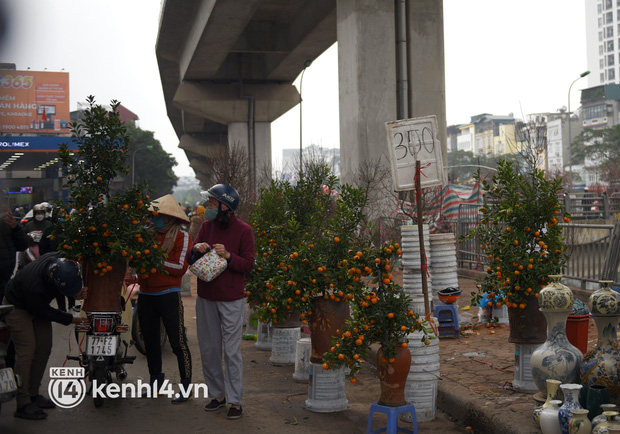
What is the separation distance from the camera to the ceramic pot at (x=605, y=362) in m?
5.27

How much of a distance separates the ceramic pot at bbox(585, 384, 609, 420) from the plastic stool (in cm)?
459

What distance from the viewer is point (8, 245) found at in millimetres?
8734

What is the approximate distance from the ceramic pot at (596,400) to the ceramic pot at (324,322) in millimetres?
2529

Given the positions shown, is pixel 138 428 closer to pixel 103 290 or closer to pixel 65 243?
pixel 103 290

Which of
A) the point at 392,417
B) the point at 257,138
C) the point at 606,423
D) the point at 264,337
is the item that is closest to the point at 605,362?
the point at 606,423

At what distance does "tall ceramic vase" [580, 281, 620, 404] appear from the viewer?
5.29 meters

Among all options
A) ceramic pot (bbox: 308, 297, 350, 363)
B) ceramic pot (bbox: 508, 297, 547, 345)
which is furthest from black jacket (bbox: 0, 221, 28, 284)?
ceramic pot (bbox: 508, 297, 547, 345)

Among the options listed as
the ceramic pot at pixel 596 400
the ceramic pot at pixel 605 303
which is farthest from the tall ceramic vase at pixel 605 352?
the ceramic pot at pixel 596 400

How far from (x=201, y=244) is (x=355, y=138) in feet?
40.5

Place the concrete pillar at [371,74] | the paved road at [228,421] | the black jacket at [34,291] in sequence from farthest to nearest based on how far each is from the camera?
the concrete pillar at [371,74] → the black jacket at [34,291] → the paved road at [228,421]

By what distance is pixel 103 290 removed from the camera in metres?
7.00

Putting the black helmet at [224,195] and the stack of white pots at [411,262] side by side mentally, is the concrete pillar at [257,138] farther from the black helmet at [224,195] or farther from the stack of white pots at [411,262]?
the black helmet at [224,195]

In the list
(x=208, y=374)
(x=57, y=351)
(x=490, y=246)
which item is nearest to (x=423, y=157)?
(x=490, y=246)

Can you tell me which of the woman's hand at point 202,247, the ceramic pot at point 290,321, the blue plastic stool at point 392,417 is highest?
the woman's hand at point 202,247
